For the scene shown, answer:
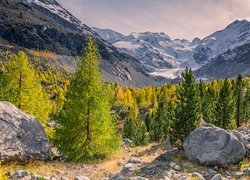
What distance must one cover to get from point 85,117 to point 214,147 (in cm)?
1198

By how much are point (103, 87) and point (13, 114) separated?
355 inches

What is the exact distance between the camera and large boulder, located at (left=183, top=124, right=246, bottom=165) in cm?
2262

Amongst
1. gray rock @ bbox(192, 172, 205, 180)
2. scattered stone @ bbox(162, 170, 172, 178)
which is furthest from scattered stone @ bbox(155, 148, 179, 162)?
gray rock @ bbox(192, 172, 205, 180)

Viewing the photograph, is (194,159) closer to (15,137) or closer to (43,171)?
(43,171)

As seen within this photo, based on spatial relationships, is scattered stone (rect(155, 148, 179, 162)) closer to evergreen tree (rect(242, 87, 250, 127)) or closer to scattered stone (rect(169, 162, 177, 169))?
scattered stone (rect(169, 162, 177, 169))

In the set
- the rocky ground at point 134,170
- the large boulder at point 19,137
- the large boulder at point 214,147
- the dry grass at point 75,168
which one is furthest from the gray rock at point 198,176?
the large boulder at point 19,137

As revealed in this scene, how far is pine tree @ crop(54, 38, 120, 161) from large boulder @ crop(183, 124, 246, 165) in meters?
8.72

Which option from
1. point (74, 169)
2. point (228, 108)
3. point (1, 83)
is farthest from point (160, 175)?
point (228, 108)

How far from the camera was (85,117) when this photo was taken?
29.0 metres

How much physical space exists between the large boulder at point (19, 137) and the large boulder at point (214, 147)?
11962mm

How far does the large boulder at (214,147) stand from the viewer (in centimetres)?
2262

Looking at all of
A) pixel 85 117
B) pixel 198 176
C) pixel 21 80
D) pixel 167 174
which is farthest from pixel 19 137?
pixel 21 80

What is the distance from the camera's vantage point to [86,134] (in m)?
29.4

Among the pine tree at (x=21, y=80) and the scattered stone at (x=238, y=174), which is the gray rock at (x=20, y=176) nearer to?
Result: the scattered stone at (x=238, y=174)
